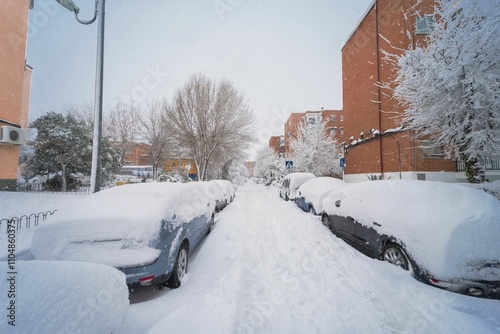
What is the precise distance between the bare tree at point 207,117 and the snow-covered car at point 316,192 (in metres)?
11.0

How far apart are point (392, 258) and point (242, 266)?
248 cm

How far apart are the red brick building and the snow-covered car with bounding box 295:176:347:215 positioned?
245 inches

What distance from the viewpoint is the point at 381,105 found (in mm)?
17141

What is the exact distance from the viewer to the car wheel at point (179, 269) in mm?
3045

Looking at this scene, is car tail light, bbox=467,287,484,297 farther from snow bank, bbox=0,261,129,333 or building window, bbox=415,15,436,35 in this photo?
building window, bbox=415,15,436,35

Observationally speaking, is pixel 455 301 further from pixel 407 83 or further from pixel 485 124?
pixel 407 83

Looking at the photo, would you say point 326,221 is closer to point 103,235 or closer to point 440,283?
point 440,283

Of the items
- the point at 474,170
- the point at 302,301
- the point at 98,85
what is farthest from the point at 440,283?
the point at 474,170

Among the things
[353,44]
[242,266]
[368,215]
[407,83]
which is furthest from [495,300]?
[353,44]

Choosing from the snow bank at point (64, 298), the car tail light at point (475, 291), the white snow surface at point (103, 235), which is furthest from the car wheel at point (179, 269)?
the car tail light at point (475, 291)

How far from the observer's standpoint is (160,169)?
26.4m

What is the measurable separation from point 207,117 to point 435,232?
17.6m

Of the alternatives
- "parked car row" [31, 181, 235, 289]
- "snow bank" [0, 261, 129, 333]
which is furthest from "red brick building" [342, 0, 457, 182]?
"snow bank" [0, 261, 129, 333]

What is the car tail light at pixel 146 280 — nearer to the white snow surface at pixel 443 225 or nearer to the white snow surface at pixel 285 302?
the white snow surface at pixel 285 302
